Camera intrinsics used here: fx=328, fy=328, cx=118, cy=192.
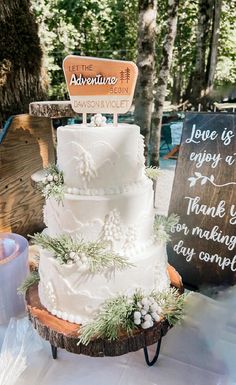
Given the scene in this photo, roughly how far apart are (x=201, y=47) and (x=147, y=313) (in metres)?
8.08

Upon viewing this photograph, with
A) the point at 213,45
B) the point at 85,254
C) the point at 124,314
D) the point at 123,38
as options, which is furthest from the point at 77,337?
the point at 123,38

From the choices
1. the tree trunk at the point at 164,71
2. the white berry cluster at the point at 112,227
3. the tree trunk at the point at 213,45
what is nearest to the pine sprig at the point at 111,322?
the white berry cluster at the point at 112,227

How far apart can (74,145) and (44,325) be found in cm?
73

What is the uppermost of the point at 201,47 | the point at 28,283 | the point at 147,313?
the point at 201,47

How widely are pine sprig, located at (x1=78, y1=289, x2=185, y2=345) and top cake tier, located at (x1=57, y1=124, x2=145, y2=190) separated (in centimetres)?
44

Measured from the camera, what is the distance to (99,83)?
4.19ft

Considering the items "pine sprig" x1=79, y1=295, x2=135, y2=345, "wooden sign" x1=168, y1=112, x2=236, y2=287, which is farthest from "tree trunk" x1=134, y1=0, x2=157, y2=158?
"pine sprig" x1=79, y1=295, x2=135, y2=345

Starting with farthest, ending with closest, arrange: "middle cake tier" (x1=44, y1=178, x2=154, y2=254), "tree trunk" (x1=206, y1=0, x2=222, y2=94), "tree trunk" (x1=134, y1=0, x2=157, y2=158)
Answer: "tree trunk" (x1=206, y1=0, x2=222, y2=94), "tree trunk" (x1=134, y1=0, x2=157, y2=158), "middle cake tier" (x1=44, y1=178, x2=154, y2=254)

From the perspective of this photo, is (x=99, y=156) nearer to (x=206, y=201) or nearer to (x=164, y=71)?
(x=206, y=201)

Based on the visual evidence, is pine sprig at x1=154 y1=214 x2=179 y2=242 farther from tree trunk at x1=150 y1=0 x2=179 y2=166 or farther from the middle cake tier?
tree trunk at x1=150 y1=0 x2=179 y2=166

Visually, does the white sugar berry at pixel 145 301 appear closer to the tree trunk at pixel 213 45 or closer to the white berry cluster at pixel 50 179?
the white berry cluster at pixel 50 179

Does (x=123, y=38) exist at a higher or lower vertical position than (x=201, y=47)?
higher

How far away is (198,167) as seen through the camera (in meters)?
1.90

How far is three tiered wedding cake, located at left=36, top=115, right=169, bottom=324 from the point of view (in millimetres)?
1287
